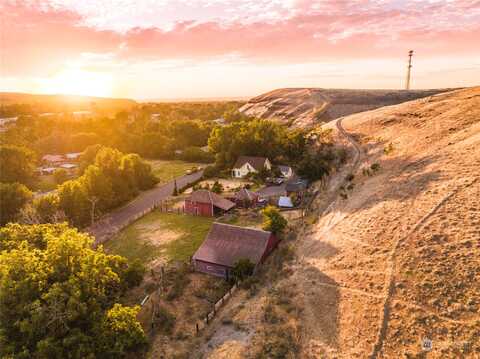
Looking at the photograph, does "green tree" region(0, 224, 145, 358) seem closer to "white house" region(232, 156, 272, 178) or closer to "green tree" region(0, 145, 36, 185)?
"white house" region(232, 156, 272, 178)

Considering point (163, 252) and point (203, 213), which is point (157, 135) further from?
point (163, 252)

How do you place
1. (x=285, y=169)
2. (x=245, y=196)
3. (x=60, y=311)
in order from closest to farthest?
(x=60, y=311) → (x=245, y=196) → (x=285, y=169)

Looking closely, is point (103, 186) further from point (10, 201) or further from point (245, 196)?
point (245, 196)

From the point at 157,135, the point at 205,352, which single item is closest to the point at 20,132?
the point at 157,135

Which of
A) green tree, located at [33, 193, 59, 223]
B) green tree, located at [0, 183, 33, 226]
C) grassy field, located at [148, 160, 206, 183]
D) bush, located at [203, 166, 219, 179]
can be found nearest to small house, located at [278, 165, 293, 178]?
bush, located at [203, 166, 219, 179]

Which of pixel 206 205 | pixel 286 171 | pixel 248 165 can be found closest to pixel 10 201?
pixel 206 205

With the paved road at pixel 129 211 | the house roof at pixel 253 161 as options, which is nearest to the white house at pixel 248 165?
the house roof at pixel 253 161
